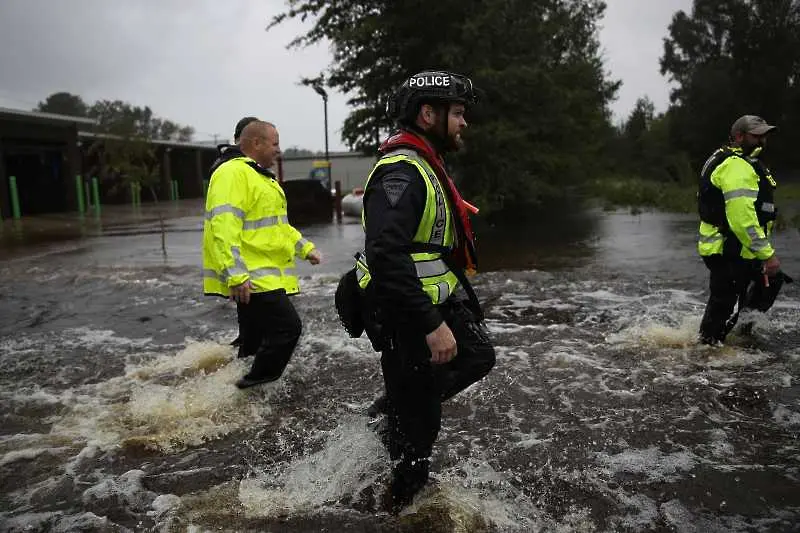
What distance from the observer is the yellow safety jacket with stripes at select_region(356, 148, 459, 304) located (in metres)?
2.88

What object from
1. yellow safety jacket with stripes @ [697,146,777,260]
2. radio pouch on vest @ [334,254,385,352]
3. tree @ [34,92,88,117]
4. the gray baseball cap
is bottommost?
radio pouch on vest @ [334,254,385,352]

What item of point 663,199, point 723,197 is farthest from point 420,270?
point 663,199

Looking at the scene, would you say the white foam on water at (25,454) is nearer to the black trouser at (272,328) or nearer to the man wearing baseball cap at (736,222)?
the black trouser at (272,328)

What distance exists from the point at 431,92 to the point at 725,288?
12.2 feet

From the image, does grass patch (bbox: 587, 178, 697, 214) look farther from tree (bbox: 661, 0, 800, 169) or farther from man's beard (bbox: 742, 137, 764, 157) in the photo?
man's beard (bbox: 742, 137, 764, 157)

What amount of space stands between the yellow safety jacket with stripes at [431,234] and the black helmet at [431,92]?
21cm

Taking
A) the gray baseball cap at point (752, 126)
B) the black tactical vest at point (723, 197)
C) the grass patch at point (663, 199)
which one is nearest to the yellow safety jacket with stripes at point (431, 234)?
the black tactical vest at point (723, 197)

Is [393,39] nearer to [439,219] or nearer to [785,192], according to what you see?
[439,219]

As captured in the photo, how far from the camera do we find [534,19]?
16.6 metres

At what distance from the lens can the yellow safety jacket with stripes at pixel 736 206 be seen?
506 centimetres

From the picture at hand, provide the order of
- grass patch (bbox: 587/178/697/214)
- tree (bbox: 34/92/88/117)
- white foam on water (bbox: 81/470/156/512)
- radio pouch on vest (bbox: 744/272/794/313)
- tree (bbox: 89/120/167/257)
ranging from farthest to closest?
tree (bbox: 34/92/88/117), tree (bbox: 89/120/167/257), grass patch (bbox: 587/178/697/214), radio pouch on vest (bbox: 744/272/794/313), white foam on water (bbox: 81/470/156/512)

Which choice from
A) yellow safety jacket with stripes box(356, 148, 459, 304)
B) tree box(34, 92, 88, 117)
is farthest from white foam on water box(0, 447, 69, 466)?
tree box(34, 92, 88, 117)

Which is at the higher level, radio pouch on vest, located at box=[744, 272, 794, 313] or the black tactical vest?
the black tactical vest

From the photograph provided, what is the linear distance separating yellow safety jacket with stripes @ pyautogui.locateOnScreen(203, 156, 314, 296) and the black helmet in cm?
178
